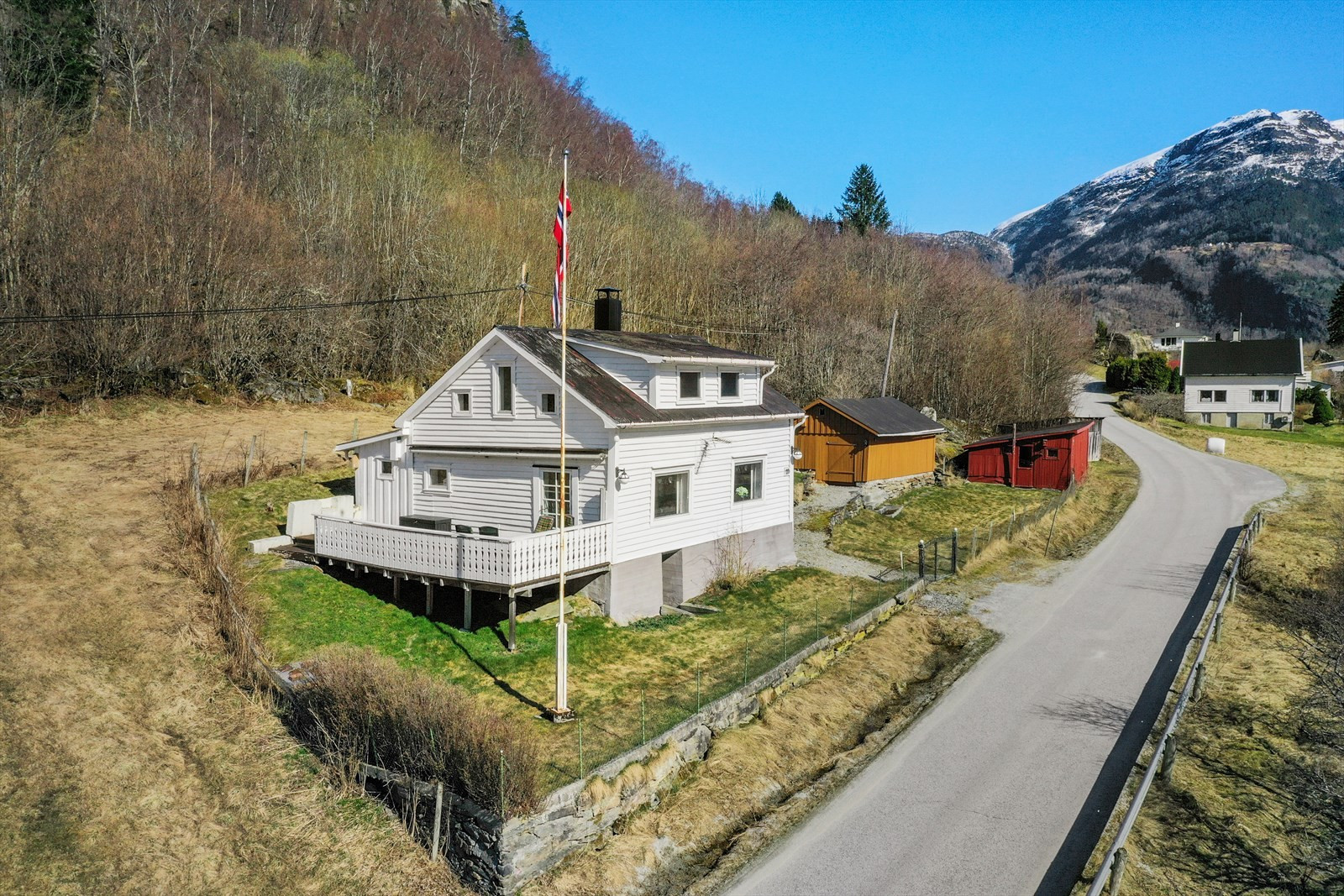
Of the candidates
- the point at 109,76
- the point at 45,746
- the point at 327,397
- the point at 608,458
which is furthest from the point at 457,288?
the point at 45,746

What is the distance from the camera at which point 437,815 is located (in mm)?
11977

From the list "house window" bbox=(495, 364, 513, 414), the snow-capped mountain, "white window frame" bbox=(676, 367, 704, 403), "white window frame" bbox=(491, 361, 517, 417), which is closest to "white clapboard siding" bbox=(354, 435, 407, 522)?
"white window frame" bbox=(491, 361, 517, 417)

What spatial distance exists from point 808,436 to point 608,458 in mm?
21401

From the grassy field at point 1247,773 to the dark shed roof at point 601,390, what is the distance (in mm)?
13324

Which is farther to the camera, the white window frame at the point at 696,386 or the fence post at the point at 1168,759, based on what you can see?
the white window frame at the point at 696,386

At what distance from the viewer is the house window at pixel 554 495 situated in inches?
814

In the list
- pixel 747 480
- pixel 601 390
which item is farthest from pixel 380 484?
pixel 747 480

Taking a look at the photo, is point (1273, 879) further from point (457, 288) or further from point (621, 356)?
point (457, 288)

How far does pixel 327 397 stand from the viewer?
4172 cm

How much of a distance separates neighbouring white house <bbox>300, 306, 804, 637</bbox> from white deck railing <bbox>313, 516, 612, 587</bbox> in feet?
0.12

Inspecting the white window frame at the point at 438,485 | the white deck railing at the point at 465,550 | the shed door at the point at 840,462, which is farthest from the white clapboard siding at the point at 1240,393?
the white window frame at the point at 438,485

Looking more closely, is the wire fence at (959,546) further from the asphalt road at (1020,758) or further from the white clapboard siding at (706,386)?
the white clapboard siding at (706,386)

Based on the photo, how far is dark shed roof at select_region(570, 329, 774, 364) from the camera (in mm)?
22109

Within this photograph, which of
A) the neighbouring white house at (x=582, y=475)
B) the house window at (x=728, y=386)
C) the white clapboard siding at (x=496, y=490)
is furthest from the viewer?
the house window at (x=728, y=386)
